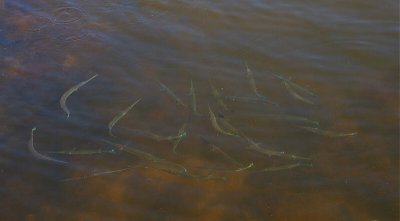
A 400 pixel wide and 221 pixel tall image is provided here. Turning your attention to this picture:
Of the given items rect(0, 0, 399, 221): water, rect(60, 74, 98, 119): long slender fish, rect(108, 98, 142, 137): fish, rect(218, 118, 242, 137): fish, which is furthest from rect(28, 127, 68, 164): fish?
rect(218, 118, 242, 137): fish

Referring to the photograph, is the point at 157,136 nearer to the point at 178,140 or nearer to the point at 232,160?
the point at 178,140

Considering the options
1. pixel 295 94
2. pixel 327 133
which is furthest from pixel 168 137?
pixel 327 133

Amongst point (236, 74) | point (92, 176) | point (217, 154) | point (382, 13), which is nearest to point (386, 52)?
point (382, 13)

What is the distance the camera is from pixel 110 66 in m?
6.27

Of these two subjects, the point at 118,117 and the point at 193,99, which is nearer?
the point at 118,117

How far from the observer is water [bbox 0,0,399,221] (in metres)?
4.50

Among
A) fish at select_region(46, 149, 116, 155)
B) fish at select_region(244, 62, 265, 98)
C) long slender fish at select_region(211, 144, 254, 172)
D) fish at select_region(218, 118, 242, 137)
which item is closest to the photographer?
long slender fish at select_region(211, 144, 254, 172)

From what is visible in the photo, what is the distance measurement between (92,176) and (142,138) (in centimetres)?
72

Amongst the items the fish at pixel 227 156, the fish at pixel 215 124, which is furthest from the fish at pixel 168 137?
the fish at pixel 215 124

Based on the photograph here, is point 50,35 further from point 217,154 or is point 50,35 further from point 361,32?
point 361,32

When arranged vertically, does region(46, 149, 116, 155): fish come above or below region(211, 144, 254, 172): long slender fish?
below

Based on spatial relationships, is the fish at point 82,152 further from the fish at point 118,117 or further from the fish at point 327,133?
the fish at point 327,133

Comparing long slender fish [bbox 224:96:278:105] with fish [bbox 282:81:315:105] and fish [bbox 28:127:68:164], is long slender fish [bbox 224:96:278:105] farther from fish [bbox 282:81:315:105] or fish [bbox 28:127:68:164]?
fish [bbox 28:127:68:164]

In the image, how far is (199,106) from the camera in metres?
5.52
